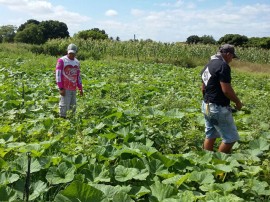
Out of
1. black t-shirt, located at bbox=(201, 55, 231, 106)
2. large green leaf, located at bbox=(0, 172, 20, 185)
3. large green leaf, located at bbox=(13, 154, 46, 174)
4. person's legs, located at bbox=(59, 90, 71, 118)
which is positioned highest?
black t-shirt, located at bbox=(201, 55, 231, 106)

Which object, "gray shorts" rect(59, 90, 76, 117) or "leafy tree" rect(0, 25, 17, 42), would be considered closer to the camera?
"gray shorts" rect(59, 90, 76, 117)

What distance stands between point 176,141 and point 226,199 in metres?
2.43

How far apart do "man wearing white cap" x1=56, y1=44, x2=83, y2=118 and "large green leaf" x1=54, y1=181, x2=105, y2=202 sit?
3.87 meters

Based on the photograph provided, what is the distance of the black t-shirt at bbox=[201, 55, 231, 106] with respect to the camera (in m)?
4.57

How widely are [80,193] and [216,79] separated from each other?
268 centimetres

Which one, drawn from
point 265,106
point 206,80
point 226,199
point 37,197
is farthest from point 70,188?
point 265,106

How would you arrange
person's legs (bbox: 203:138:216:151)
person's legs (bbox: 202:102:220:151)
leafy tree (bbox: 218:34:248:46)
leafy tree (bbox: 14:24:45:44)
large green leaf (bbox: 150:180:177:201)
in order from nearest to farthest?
large green leaf (bbox: 150:180:177:201) → person's legs (bbox: 202:102:220:151) → person's legs (bbox: 203:138:216:151) → leafy tree (bbox: 218:34:248:46) → leafy tree (bbox: 14:24:45:44)

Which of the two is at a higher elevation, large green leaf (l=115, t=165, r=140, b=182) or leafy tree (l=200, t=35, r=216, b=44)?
leafy tree (l=200, t=35, r=216, b=44)

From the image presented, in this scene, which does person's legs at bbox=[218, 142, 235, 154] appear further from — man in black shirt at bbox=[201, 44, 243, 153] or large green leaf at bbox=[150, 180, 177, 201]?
large green leaf at bbox=[150, 180, 177, 201]

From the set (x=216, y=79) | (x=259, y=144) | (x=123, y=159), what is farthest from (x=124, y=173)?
(x=259, y=144)

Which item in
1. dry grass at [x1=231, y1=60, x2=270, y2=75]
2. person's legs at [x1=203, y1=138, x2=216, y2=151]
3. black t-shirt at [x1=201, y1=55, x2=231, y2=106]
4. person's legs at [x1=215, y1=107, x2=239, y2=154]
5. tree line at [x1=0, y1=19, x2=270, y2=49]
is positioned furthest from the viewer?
tree line at [x1=0, y1=19, x2=270, y2=49]

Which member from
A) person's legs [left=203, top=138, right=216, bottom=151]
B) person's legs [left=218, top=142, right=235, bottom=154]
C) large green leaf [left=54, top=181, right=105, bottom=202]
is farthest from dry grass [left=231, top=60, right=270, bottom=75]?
large green leaf [left=54, top=181, right=105, bottom=202]

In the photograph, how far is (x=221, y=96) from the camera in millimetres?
4754

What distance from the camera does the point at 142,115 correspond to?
21.5 feet
